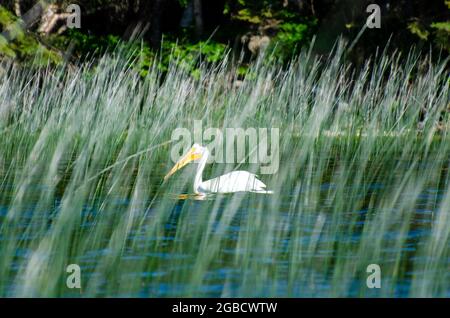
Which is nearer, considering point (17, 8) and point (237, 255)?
point (237, 255)

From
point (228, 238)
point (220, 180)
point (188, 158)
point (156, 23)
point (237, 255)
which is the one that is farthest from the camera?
point (156, 23)

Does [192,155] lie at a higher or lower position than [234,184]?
lower

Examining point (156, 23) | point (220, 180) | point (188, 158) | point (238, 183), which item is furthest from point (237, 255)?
point (156, 23)

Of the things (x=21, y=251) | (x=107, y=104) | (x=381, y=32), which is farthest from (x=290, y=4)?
(x=21, y=251)

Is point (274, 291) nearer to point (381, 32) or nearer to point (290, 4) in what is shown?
point (381, 32)

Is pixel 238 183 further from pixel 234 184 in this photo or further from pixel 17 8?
pixel 17 8

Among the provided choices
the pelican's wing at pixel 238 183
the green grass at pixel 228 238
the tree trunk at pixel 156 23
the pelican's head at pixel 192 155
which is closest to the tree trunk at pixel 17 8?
the tree trunk at pixel 156 23

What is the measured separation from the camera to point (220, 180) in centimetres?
588

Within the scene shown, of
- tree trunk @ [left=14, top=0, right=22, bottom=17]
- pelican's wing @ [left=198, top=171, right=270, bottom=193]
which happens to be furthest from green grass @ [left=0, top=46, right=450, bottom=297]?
tree trunk @ [left=14, top=0, right=22, bottom=17]

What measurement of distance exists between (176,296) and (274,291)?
17.5 inches

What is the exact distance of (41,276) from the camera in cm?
405

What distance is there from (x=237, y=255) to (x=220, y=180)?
136 centimetres

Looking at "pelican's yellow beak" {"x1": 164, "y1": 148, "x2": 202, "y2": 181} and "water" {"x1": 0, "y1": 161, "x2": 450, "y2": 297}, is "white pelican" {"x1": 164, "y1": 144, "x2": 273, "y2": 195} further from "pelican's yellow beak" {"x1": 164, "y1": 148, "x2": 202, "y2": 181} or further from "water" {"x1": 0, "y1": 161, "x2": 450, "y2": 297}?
"water" {"x1": 0, "y1": 161, "x2": 450, "y2": 297}

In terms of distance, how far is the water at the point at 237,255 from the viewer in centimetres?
421
